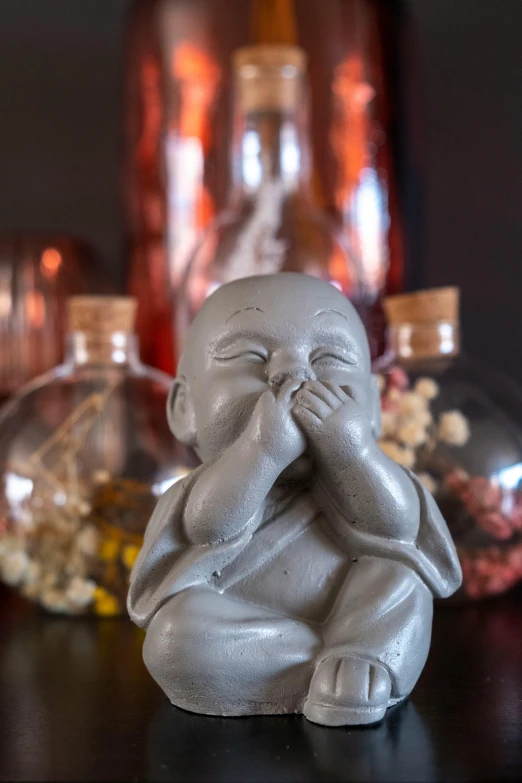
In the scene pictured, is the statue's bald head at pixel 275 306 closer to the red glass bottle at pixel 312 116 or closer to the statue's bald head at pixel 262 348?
the statue's bald head at pixel 262 348

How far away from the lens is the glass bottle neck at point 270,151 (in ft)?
5.05

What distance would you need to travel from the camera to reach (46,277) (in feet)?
5.55

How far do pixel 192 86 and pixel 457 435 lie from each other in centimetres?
78

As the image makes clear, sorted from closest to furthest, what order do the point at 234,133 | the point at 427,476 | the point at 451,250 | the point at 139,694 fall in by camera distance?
1. the point at 139,694
2. the point at 427,476
3. the point at 234,133
4. the point at 451,250

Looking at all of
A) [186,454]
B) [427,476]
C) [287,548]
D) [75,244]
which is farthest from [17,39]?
[287,548]

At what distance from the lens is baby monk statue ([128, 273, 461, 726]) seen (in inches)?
34.2

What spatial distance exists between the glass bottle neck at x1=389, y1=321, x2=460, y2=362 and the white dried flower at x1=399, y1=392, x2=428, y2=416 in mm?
63

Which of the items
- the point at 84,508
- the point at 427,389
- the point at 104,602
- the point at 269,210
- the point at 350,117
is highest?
the point at 350,117

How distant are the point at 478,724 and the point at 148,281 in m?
1.10

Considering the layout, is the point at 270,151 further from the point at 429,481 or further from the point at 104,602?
the point at 104,602

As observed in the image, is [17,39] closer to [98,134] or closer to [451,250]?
[98,134]

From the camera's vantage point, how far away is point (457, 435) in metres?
1.31

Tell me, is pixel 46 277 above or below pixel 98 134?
below

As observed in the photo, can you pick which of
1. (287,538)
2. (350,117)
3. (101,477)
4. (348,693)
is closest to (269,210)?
(350,117)
